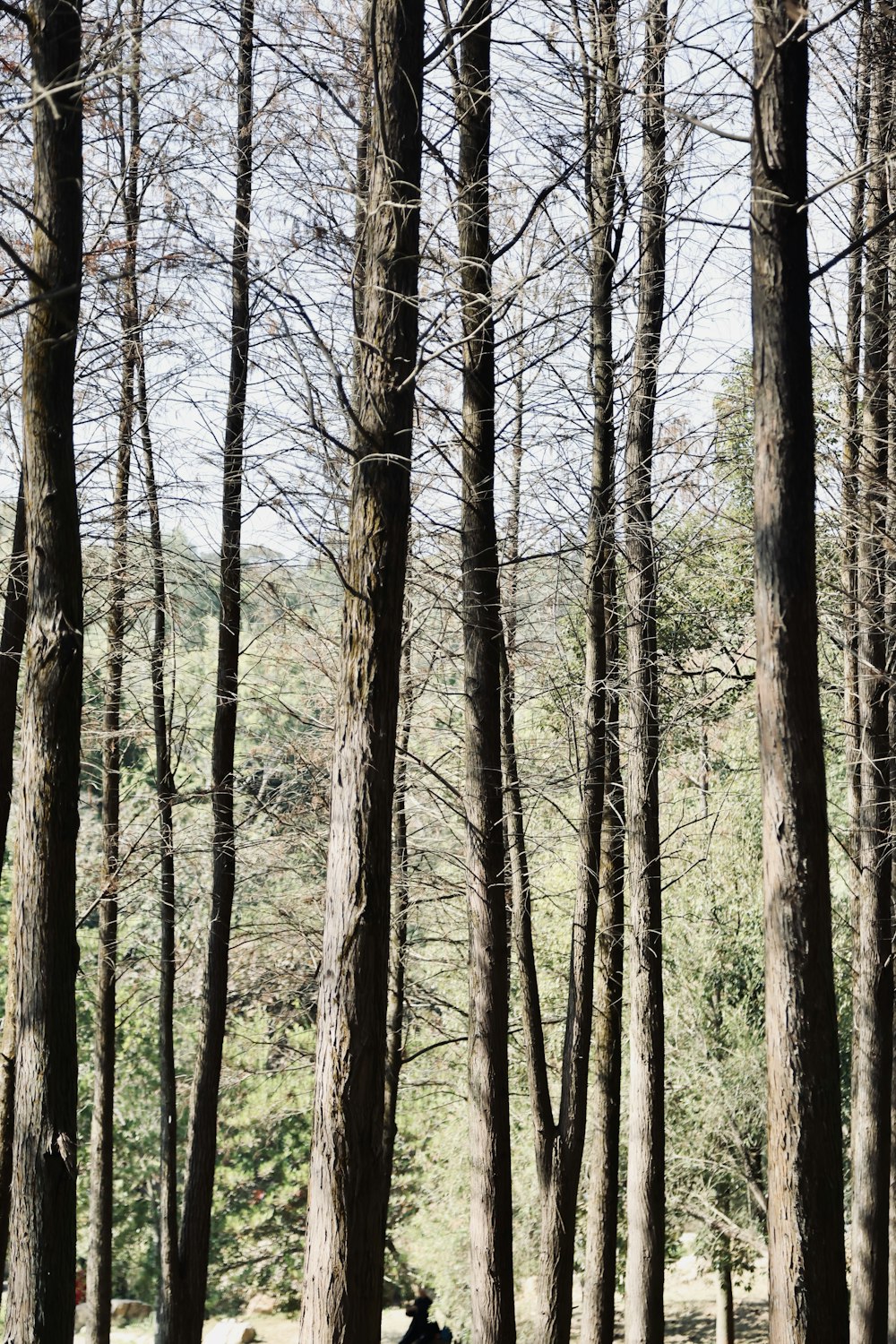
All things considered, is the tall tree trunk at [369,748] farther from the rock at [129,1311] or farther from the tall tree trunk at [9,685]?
the rock at [129,1311]

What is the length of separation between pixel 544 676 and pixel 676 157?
17.0 feet

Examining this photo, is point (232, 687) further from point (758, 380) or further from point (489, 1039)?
point (758, 380)

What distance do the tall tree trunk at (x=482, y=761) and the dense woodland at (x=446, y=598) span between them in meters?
0.03

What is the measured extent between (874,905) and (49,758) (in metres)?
7.63

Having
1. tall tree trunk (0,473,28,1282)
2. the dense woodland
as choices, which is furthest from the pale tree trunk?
tall tree trunk (0,473,28,1282)

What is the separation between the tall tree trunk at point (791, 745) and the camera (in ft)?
16.8

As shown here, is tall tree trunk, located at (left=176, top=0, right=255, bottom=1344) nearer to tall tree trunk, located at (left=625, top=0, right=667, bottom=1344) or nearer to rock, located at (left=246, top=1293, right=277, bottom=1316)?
tall tree trunk, located at (left=625, top=0, right=667, bottom=1344)

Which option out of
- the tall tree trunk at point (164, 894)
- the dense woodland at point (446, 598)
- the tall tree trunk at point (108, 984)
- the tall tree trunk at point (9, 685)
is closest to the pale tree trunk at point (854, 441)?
the dense woodland at point (446, 598)

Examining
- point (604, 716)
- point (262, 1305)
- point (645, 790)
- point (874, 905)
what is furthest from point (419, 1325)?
point (262, 1305)

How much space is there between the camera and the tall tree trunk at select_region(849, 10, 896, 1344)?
10.4 metres

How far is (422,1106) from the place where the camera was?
2023cm

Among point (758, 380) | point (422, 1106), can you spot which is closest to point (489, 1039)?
point (758, 380)

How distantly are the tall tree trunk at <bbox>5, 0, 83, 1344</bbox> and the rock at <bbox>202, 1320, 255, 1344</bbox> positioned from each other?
16.8 m

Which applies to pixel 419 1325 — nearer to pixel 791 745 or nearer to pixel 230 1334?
pixel 791 745
